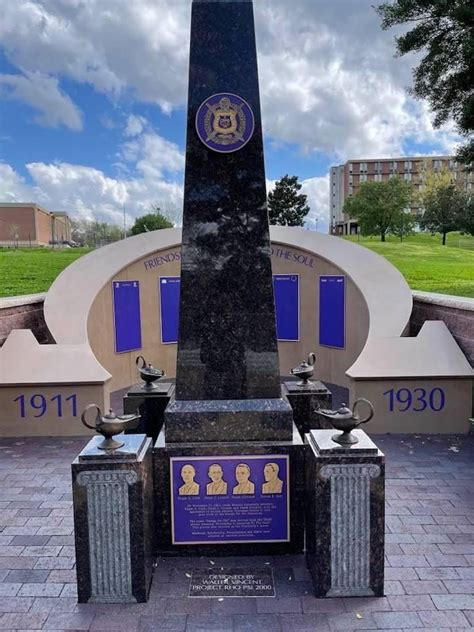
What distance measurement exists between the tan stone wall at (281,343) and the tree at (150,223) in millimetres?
28521

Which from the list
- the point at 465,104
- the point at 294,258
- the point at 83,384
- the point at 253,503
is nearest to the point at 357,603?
the point at 253,503

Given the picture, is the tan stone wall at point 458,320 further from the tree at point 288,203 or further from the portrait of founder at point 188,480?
the tree at point 288,203

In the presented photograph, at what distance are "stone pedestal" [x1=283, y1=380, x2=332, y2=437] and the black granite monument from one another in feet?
4.43

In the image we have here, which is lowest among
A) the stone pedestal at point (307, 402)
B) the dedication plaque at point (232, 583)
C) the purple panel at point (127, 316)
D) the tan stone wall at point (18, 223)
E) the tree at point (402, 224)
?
the dedication plaque at point (232, 583)

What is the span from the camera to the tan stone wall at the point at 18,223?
5205cm

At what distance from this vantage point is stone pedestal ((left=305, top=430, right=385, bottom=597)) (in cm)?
320

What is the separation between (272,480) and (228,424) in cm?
52

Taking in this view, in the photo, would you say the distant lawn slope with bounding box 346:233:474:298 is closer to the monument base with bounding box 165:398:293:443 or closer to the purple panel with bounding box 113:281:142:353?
the purple panel with bounding box 113:281:142:353

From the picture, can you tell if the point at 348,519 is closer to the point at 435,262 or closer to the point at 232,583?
the point at 232,583

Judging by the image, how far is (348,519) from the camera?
10.6 feet

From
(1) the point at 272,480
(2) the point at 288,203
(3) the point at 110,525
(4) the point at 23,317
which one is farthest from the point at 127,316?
(2) the point at 288,203

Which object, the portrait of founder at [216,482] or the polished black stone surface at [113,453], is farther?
the portrait of founder at [216,482]

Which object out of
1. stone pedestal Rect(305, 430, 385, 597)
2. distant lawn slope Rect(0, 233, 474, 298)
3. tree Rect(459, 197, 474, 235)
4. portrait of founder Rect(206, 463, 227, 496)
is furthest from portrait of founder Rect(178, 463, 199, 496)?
tree Rect(459, 197, 474, 235)

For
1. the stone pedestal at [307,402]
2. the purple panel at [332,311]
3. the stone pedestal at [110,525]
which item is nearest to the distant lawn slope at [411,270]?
the purple panel at [332,311]
